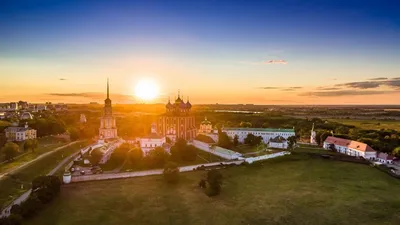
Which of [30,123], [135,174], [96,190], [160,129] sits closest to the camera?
[96,190]

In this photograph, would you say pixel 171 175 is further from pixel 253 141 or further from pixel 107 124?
pixel 253 141

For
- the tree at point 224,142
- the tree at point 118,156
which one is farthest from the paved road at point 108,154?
the tree at point 224,142

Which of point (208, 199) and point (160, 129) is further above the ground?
point (160, 129)

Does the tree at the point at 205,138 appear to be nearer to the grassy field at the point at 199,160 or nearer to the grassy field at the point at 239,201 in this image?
the grassy field at the point at 199,160

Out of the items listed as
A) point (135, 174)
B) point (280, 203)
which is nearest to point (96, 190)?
point (135, 174)

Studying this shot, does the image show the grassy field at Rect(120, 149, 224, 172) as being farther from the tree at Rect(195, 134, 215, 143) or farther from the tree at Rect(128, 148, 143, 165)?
the tree at Rect(195, 134, 215, 143)

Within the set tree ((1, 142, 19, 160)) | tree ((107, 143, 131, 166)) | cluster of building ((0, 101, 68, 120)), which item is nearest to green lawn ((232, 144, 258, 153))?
tree ((107, 143, 131, 166))

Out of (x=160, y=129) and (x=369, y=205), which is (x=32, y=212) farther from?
(x=160, y=129)
